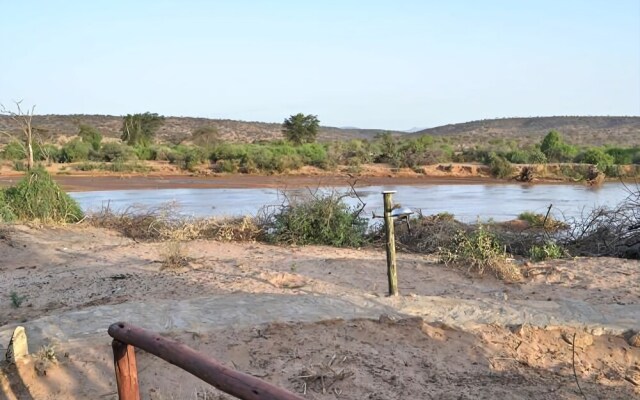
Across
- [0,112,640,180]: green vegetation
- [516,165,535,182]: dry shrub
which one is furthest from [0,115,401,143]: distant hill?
[516,165,535,182]: dry shrub

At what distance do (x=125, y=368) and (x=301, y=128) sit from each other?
Answer: 4814 centimetres

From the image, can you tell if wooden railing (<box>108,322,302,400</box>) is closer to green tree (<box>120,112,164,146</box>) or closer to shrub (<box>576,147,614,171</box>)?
shrub (<box>576,147,614,171</box>)

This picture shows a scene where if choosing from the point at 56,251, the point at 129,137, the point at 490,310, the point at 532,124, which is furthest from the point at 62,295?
the point at 532,124

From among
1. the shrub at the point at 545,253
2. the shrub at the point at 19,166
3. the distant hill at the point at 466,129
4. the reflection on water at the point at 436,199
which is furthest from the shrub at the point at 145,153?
the shrub at the point at 545,253

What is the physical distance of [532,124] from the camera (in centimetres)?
8125

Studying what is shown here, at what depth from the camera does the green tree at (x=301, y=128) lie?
2028 inches

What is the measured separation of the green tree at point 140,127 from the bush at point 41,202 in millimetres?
34475

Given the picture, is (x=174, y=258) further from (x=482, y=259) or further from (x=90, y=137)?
(x=90, y=137)

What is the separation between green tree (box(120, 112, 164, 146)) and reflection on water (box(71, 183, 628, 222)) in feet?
81.2

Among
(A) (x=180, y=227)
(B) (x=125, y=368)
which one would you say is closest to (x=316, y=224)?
(A) (x=180, y=227)

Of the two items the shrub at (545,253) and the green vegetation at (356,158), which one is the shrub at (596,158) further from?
the shrub at (545,253)

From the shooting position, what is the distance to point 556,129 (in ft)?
247

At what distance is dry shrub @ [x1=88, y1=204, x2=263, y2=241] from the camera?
1198 cm

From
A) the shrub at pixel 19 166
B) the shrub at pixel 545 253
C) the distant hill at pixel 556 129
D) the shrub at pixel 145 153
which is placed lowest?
the shrub at pixel 545 253
